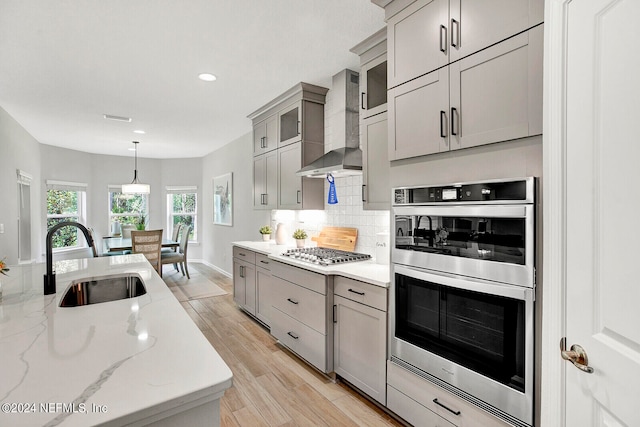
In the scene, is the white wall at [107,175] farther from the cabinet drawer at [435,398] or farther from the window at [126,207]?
the cabinet drawer at [435,398]

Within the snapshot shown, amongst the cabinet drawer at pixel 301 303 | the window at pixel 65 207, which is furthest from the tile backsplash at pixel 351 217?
the window at pixel 65 207

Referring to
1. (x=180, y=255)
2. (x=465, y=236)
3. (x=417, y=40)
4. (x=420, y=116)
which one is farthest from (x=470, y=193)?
(x=180, y=255)

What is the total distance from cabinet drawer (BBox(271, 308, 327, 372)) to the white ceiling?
7.48 ft

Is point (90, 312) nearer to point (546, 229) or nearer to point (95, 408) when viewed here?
point (95, 408)

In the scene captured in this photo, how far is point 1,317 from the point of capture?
4.19 ft

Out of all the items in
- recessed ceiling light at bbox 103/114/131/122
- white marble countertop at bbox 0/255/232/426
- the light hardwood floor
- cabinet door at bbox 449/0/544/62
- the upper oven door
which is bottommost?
the light hardwood floor

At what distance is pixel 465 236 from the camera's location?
1596 mm

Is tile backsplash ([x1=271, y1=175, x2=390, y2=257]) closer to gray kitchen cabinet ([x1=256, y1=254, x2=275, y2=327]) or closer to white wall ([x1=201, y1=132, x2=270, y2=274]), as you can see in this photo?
gray kitchen cabinet ([x1=256, y1=254, x2=275, y2=327])

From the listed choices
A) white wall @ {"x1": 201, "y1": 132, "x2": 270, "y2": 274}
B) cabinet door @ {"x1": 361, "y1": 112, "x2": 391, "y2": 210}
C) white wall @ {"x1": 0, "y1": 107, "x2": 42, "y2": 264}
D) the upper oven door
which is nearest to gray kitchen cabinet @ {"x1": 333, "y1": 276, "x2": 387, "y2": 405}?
the upper oven door

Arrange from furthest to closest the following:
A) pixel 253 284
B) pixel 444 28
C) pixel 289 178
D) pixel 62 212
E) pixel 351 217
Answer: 1. pixel 62 212
2. pixel 253 284
3. pixel 289 178
4. pixel 351 217
5. pixel 444 28

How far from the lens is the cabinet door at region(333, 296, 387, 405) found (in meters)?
2.09

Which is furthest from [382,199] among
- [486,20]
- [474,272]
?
[486,20]

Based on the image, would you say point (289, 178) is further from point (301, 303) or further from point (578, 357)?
point (578, 357)

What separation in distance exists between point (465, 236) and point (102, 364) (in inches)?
59.8
